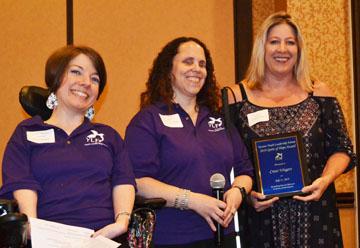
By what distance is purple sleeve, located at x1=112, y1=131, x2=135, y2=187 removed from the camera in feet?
8.57

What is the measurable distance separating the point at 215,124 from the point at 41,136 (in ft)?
3.00

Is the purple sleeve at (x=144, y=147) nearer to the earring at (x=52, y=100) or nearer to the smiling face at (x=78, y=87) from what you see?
the smiling face at (x=78, y=87)

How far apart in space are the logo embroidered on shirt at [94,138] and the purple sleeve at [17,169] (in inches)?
10.5

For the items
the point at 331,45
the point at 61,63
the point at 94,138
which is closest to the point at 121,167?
the point at 94,138

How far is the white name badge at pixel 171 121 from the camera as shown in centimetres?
286

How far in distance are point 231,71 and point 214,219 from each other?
2.27 metres

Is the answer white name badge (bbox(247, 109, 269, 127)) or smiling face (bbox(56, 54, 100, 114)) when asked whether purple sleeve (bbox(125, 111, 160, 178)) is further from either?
white name badge (bbox(247, 109, 269, 127))

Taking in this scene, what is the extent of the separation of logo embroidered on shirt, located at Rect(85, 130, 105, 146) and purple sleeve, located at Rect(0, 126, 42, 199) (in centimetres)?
27

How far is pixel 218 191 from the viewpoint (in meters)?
2.71

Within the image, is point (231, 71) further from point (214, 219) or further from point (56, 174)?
point (56, 174)

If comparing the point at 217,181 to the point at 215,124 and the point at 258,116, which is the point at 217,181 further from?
the point at 258,116

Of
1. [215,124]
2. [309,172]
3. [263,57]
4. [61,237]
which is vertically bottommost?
[61,237]

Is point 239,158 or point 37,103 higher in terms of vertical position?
point 37,103

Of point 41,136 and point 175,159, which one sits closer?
point 41,136
